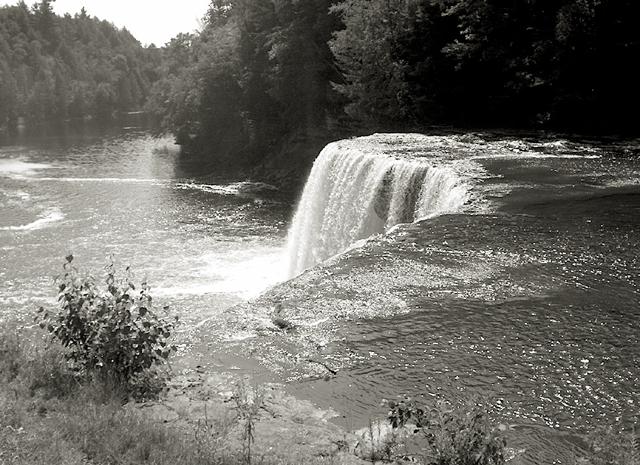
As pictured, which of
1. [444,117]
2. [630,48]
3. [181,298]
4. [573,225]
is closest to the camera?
[573,225]

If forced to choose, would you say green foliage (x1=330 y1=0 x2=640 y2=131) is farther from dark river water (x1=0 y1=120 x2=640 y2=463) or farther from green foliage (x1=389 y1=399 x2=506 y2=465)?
green foliage (x1=389 y1=399 x2=506 y2=465)

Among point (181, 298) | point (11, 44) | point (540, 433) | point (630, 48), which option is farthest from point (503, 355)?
point (11, 44)

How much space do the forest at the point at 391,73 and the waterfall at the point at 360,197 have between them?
6.64 meters

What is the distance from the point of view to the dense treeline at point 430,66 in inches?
850

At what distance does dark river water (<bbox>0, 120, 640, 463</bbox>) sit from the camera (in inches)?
252

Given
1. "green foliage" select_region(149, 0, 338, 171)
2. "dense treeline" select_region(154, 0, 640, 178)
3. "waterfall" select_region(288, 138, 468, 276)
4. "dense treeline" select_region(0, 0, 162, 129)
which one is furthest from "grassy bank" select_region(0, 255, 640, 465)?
"dense treeline" select_region(0, 0, 162, 129)

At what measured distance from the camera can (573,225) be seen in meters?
11.6

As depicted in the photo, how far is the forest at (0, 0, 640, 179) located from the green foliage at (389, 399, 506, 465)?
18.7m

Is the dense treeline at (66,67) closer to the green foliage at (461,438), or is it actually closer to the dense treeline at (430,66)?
the dense treeline at (430,66)

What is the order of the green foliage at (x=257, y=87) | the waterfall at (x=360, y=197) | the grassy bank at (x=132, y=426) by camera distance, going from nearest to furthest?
1. the grassy bank at (x=132, y=426)
2. the waterfall at (x=360, y=197)
3. the green foliage at (x=257, y=87)

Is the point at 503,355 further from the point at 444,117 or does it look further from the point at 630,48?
the point at 444,117

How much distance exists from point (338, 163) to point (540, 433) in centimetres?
1390

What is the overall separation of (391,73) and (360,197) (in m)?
12.9

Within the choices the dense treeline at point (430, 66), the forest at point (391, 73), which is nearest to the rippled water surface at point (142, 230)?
the forest at point (391, 73)
